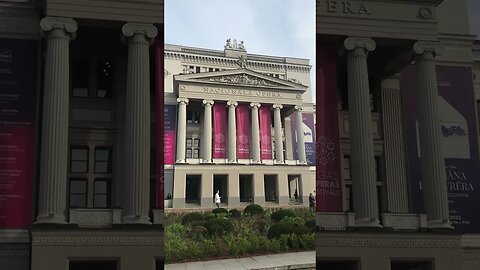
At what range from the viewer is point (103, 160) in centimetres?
1340

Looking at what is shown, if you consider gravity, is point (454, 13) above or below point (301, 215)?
above

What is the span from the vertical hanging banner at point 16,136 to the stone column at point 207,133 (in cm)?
772

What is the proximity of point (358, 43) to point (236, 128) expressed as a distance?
9040 millimetres

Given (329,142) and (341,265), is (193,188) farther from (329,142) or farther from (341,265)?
(341,265)

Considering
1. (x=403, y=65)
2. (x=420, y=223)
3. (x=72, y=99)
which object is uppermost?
(x=403, y=65)

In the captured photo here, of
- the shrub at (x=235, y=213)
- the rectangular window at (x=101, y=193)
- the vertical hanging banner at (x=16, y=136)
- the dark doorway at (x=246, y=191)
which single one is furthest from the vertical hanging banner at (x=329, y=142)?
the vertical hanging banner at (x=16, y=136)

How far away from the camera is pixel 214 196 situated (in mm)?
4664

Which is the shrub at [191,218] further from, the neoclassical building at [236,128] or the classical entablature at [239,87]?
the classical entablature at [239,87]

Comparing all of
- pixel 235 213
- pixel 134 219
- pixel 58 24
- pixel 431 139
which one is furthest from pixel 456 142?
pixel 235 213

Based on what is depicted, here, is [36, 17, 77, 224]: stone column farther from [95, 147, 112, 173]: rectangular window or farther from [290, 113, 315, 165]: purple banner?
[290, 113, 315, 165]: purple banner

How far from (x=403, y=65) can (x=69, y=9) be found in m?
8.60

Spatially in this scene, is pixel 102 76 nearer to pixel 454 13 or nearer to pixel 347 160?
pixel 347 160

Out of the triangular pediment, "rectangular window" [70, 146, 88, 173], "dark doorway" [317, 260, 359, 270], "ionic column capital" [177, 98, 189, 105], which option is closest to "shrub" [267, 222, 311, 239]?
the triangular pediment

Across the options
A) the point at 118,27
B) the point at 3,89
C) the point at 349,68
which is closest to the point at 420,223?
the point at 349,68
